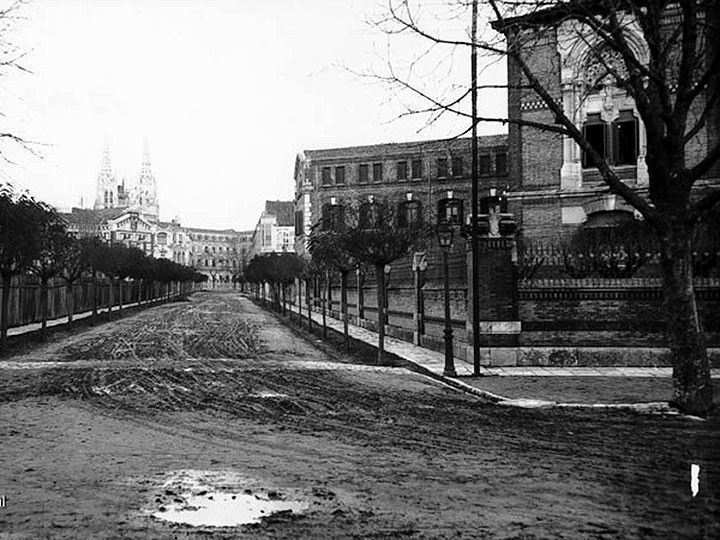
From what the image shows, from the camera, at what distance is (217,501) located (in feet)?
18.9

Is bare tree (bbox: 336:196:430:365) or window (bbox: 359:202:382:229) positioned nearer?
bare tree (bbox: 336:196:430:365)

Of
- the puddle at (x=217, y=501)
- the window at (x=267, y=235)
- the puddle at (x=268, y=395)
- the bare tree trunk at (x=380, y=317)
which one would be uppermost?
the window at (x=267, y=235)

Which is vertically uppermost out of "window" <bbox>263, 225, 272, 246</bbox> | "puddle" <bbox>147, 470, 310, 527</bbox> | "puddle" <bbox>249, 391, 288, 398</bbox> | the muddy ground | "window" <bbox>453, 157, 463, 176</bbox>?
"window" <bbox>453, 157, 463, 176</bbox>

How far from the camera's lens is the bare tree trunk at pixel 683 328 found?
10336 millimetres

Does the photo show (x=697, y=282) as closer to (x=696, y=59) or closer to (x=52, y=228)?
(x=696, y=59)

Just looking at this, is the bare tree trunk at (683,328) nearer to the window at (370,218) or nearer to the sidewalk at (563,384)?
the sidewalk at (563,384)

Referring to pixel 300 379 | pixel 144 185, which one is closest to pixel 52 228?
pixel 300 379

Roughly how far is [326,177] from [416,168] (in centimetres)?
860

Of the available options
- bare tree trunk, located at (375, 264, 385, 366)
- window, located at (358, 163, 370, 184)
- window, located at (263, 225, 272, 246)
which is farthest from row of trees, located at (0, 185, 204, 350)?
window, located at (263, 225, 272, 246)

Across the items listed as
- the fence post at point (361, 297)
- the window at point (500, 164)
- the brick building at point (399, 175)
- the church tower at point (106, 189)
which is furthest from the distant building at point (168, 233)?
the fence post at point (361, 297)

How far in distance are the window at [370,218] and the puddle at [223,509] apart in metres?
14.9

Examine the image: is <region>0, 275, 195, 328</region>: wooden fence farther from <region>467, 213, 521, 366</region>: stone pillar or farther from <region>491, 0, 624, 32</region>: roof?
<region>491, 0, 624, 32</region>: roof

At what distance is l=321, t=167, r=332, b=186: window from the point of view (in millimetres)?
62638

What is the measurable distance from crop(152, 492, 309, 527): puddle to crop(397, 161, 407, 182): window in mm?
53710
